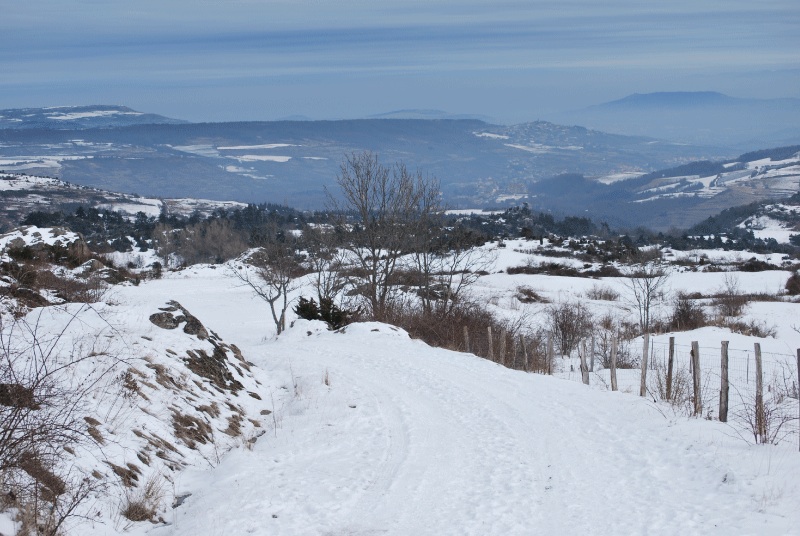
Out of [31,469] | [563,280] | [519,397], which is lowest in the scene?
[563,280]

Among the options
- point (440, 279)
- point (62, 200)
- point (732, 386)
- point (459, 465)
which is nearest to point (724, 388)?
point (459, 465)

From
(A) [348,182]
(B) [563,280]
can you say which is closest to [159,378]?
(A) [348,182]

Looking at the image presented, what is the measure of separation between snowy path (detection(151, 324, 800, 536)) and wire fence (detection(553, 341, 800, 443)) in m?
0.73

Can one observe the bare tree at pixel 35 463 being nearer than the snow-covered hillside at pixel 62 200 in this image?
Yes

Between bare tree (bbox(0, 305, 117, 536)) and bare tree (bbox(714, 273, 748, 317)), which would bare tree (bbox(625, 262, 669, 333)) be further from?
bare tree (bbox(0, 305, 117, 536))

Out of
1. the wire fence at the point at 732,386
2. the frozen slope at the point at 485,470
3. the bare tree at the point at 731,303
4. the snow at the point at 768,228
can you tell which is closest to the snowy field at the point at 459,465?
the frozen slope at the point at 485,470

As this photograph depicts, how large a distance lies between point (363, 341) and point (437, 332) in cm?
777

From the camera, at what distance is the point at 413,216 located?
3741cm

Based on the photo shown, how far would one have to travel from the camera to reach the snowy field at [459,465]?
6695 mm

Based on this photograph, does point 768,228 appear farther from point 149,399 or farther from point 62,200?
point 149,399

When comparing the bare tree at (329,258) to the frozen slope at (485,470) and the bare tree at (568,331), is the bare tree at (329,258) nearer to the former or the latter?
the bare tree at (568,331)

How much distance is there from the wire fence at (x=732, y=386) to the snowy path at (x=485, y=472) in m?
0.73

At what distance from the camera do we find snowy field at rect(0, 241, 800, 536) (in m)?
6.70

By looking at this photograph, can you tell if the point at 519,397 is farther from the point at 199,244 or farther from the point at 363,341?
the point at 199,244
